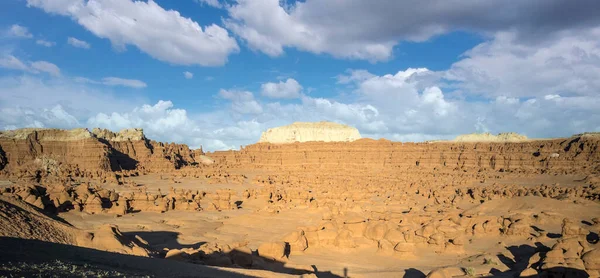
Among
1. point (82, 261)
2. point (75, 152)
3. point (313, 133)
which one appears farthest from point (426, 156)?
point (82, 261)

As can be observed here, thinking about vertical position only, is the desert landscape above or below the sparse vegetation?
below

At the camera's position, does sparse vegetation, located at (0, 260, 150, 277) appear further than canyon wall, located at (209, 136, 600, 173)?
No

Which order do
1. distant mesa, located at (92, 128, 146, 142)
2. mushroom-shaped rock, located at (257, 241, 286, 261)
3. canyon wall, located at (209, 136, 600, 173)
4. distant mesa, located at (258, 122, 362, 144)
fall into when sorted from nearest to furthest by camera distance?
mushroom-shaped rock, located at (257, 241, 286, 261) → canyon wall, located at (209, 136, 600, 173) → distant mesa, located at (92, 128, 146, 142) → distant mesa, located at (258, 122, 362, 144)

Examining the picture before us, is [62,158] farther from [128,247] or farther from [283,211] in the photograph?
[128,247]

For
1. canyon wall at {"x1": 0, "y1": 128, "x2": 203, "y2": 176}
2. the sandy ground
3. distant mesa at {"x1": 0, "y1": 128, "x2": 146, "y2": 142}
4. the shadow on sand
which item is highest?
distant mesa at {"x1": 0, "y1": 128, "x2": 146, "y2": 142}

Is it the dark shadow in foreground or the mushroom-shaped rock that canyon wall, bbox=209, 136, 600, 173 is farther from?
the dark shadow in foreground

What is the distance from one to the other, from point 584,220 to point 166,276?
53.0 feet

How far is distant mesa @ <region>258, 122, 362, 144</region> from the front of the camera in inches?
3706

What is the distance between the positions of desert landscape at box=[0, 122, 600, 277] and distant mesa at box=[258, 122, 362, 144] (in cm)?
4969

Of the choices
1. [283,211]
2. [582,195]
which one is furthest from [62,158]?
[582,195]

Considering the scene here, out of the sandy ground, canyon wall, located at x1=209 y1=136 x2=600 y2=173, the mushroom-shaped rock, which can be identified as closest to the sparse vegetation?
the mushroom-shaped rock

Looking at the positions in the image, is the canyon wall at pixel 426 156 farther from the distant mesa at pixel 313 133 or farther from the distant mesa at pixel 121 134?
the distant mesa at pixel 313 133

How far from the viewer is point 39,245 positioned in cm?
605

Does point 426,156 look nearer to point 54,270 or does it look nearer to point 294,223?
point 294,223
